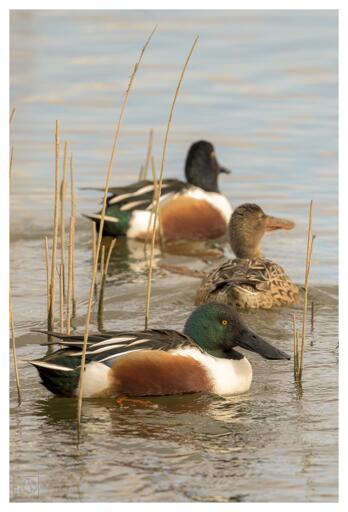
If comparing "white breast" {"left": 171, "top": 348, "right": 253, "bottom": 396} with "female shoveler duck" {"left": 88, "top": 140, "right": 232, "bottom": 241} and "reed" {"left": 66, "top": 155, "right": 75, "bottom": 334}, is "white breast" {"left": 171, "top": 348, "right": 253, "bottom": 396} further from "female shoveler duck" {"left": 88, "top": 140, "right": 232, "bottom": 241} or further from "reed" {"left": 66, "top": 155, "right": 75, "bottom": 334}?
"female shoveler duck" {"left": 88, "top": 140, "right": 232, "bottom": 241}

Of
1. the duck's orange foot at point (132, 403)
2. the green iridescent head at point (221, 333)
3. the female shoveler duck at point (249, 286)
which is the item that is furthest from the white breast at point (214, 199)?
the duck's orange foot at point (132, 403)

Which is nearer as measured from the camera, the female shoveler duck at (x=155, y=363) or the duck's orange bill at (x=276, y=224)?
the female shoveler duck at (x=155, y=363)

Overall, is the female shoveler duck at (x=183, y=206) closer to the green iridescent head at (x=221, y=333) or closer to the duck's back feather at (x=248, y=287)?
the duck's back feather at (x=248, y=287)

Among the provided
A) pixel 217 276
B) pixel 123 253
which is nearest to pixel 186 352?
pixel 217 276

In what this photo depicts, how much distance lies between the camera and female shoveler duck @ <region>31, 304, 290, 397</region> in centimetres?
733

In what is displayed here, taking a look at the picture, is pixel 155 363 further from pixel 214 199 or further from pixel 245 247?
pixel 214 199

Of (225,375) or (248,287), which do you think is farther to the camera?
(248,287)

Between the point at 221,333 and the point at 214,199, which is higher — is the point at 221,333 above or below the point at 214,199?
below

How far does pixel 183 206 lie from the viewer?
1259 cm

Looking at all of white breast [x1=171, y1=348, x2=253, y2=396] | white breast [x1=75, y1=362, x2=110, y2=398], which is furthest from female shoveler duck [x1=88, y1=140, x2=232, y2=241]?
white breast [x1=75, y1=362, x2=110, y2=398]

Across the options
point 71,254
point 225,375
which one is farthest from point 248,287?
point 225,375

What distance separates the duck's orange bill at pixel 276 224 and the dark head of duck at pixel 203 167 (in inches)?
73.8

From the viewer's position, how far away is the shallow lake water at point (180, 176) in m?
6.34

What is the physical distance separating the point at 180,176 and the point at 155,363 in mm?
6872
